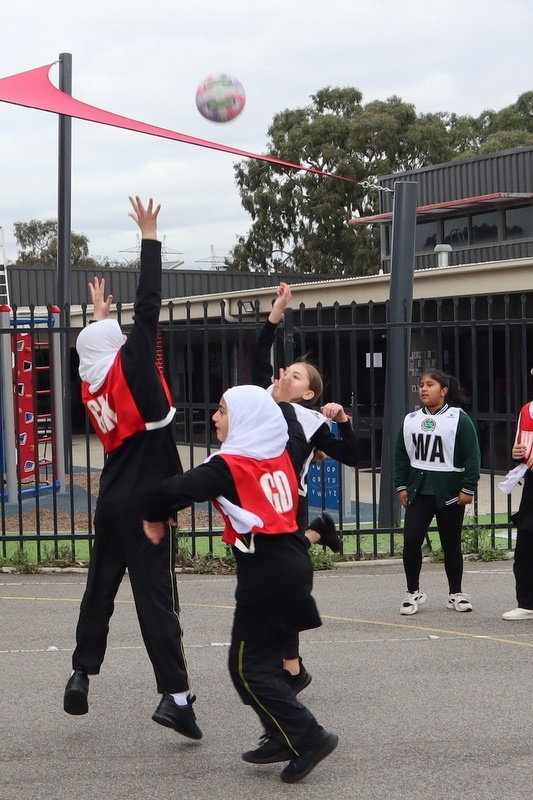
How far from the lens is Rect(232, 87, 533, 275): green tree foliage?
49.8 metres

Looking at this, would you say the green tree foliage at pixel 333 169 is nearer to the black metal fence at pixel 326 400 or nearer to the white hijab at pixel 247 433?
the black metal fence at pixel 326 400

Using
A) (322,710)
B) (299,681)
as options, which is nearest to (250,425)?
(299,681)

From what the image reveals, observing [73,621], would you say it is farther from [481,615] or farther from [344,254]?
[344,254]

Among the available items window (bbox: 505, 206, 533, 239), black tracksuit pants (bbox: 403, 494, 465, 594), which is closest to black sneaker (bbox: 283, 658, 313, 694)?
black tracksuit pants (bbox: 403, 494, 465, 594)

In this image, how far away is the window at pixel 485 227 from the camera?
2956 cm

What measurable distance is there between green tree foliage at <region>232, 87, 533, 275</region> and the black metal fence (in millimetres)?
21219

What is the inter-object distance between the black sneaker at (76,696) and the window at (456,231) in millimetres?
26855

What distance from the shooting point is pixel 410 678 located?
19.4 feet

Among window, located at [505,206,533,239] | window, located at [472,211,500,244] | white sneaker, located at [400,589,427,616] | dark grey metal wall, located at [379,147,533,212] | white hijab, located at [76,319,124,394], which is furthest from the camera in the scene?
window, located at [472,211,500,244]

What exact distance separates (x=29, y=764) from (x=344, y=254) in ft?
157

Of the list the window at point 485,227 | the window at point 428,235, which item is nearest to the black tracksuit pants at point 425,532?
the window at point 485,227

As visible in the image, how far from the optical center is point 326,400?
20.8 m

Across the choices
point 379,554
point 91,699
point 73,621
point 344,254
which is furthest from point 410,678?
point 344,254

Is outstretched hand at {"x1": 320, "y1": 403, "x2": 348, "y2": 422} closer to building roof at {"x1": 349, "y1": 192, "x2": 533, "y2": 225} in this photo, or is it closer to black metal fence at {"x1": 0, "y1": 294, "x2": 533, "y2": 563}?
black metal fence at {"x1": 0, "y1": 294, "x2": 533, "y2": 563}
